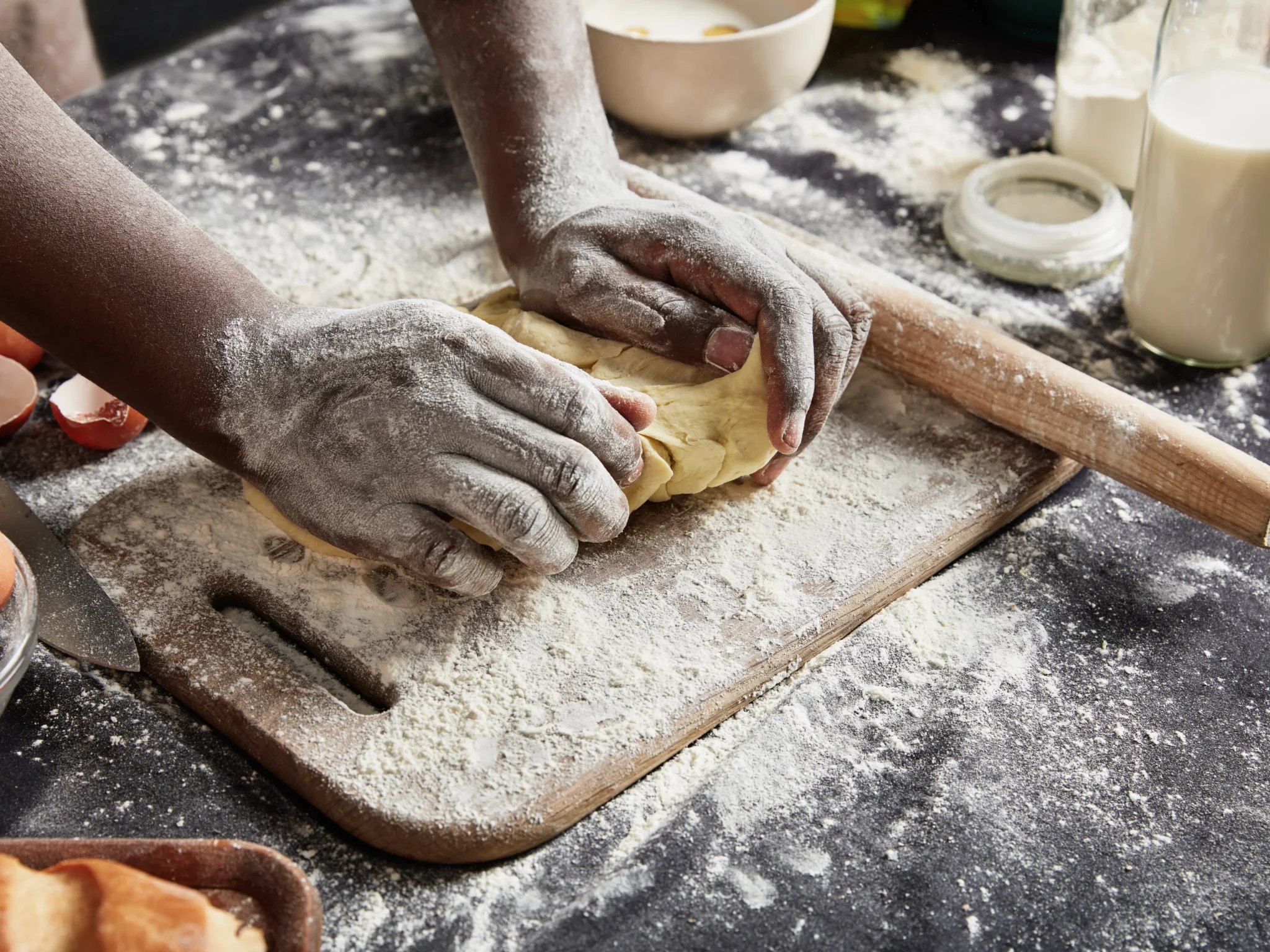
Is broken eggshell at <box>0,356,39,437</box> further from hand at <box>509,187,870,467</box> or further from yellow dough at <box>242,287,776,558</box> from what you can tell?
hand at <box>509,187,870,467</box>

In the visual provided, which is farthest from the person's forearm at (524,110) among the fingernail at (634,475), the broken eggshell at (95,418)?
the broken eggshell at (95,418)

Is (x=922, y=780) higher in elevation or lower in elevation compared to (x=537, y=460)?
A: lower

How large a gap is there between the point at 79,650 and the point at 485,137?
0.79 m

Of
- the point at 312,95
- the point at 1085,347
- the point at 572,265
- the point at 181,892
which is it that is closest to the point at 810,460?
the point at 572,265

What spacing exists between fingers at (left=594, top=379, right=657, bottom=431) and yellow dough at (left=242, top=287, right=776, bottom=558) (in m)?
0.02

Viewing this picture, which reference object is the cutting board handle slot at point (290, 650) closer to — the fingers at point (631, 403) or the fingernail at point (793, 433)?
the fingers at point (631, 403)

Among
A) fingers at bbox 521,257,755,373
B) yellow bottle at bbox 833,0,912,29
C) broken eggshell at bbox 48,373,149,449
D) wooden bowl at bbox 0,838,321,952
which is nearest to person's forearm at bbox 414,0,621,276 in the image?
fingers at bbox 521,257,755,373

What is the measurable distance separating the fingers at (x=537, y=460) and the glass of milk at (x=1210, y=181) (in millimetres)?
832

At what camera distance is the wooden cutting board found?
986mm

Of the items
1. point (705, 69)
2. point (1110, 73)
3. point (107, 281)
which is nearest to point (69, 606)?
point (107, 281)

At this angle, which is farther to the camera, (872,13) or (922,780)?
(872,13)

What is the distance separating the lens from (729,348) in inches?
48.2

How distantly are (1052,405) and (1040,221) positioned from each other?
59 cm

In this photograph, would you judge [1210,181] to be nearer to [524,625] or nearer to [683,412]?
[683,412]
